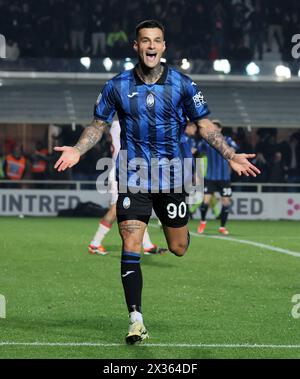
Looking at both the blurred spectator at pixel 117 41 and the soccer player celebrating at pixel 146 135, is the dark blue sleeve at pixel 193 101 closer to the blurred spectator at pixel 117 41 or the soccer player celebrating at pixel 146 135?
the soccer player celebrating at pixel 146 135

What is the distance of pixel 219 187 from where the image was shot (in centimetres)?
2195

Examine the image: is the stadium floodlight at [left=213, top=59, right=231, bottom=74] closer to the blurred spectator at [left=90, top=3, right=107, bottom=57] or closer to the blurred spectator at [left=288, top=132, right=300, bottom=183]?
the blurred spectator at [left=288, top=132, right=300, bottom=183]

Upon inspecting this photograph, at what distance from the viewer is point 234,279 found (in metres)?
12.7

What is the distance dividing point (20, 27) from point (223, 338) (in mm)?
24618

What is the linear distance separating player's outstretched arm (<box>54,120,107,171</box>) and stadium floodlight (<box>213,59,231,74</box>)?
23.2 metres

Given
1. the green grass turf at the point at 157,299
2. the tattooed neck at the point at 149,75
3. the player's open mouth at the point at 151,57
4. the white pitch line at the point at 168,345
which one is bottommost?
the green grass turf at the point at 157,299

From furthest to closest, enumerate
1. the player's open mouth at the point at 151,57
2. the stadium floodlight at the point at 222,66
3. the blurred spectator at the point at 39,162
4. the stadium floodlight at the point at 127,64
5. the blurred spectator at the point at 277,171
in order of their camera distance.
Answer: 1. the stadium floodlight at the point at 222,66
2. the stadium floodlight at the point at 127,64
3. the blurred spectator at the point at 277,171
4. the blurred spectator at the point at 39,162
5. the player's open mouth at the point at 151,57

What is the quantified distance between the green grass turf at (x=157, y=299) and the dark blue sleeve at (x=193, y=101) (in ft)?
5.45

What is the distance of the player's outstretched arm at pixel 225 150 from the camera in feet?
27.4

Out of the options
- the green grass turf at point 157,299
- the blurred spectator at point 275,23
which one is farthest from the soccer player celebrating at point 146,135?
the blurred spectator at point 275,23

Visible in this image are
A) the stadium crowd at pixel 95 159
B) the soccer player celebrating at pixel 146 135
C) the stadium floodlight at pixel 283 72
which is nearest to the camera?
the soccer player celebrating at pixel 146 135

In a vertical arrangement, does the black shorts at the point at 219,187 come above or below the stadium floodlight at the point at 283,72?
below

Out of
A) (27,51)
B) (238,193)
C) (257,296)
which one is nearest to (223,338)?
(257,296)

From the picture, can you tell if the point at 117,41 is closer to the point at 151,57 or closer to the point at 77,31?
the point at 77,31
